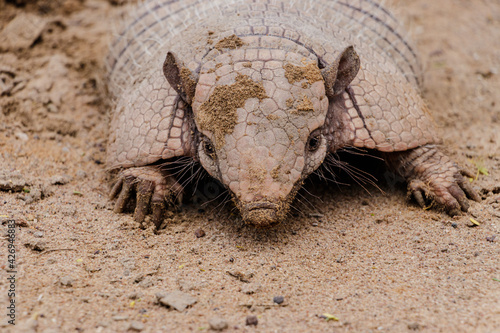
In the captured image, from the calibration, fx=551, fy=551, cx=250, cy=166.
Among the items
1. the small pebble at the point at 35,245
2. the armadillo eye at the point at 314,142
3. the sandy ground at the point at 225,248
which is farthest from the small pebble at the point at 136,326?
the armadillo eye at the point at 314,142

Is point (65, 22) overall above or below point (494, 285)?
above

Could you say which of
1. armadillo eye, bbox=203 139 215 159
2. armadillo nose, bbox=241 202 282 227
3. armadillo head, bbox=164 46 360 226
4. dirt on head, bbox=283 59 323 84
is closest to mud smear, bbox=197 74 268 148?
armadillo head, bbox=164 46 360 226

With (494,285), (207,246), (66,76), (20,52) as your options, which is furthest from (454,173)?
(20,52)

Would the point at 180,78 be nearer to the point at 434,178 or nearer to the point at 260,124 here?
the point at 260,124

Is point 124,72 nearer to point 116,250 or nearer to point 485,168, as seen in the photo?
point 116,250

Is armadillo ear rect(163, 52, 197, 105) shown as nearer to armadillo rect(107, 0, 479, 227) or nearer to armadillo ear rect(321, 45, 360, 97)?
armadillo rect(107, 0, 479, 227)

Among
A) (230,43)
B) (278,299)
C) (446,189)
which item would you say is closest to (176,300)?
(278,299)
